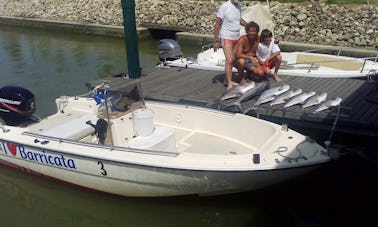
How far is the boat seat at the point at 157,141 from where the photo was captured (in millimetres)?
4961

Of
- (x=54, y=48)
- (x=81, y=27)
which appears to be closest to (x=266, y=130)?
(x=54, y=48)

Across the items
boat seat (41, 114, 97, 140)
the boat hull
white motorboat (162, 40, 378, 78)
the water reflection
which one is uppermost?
white motorboat (162, 40, 378, 78)

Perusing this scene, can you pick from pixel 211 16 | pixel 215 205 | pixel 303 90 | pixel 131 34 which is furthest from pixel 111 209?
pixel 211 16

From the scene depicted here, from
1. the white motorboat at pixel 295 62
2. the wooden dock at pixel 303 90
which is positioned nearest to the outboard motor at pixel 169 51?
the white motorboat at pixel 295 62

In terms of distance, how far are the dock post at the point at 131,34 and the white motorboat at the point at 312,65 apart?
108cm

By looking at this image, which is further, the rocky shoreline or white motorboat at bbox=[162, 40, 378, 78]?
the rocky shoreline

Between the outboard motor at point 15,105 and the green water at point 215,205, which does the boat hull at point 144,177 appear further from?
the outboard motor at point 15,105

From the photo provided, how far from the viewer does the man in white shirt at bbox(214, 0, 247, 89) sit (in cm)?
670

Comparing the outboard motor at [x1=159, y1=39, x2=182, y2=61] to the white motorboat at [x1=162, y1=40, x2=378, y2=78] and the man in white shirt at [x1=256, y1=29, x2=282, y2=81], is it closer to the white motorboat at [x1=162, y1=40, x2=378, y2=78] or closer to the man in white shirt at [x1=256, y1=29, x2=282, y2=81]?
the white motorboat at [x1=162, y1=40, x2=378, y2=78]

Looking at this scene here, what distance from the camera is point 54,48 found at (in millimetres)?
16000

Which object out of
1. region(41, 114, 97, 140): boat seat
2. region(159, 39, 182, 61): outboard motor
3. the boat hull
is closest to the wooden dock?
region(159, 39, 182, 61): outboard motor

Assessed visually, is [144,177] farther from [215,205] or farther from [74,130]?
[74,130]

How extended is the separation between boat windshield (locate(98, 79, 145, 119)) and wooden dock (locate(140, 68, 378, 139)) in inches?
55.2

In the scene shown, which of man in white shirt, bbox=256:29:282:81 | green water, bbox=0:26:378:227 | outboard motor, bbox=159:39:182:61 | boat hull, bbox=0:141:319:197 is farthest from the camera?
outboard motor, bbox=159:39:182:61
